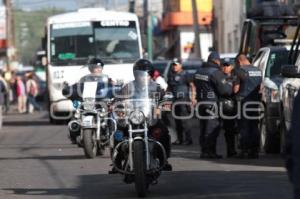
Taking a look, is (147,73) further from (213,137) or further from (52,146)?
(52,146)

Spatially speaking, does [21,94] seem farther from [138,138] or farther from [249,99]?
[138,138]

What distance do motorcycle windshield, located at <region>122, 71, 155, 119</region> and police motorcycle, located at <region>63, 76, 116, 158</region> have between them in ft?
13.1

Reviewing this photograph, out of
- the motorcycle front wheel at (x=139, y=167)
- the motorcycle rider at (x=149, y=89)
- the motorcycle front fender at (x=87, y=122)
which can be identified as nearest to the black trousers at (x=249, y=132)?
the motorcycle front fender at (x=87, y=122)

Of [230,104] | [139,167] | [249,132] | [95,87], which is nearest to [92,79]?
[95,87]

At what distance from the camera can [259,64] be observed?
60.8 ft

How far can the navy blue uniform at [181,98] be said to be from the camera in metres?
21.0

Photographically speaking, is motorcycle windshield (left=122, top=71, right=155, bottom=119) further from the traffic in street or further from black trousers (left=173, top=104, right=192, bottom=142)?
black trousers (left=173, top=104, right=192, bottom=142)

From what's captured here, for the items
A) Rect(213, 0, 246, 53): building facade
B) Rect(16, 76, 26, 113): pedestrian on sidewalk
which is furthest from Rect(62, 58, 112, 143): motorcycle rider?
Rect(213, 0, 246, 53): building facade

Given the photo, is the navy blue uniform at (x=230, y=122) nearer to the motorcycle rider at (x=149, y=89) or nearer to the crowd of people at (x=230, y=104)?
the crowd of people at (x=230, y=104)

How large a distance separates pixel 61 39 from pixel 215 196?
62.3 feet

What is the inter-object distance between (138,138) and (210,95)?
5669 millimetres

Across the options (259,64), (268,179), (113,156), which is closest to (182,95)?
(259,64)

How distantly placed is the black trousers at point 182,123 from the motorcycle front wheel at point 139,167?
9398 millimetres

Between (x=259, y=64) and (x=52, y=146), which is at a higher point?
(x=259, y=64)
